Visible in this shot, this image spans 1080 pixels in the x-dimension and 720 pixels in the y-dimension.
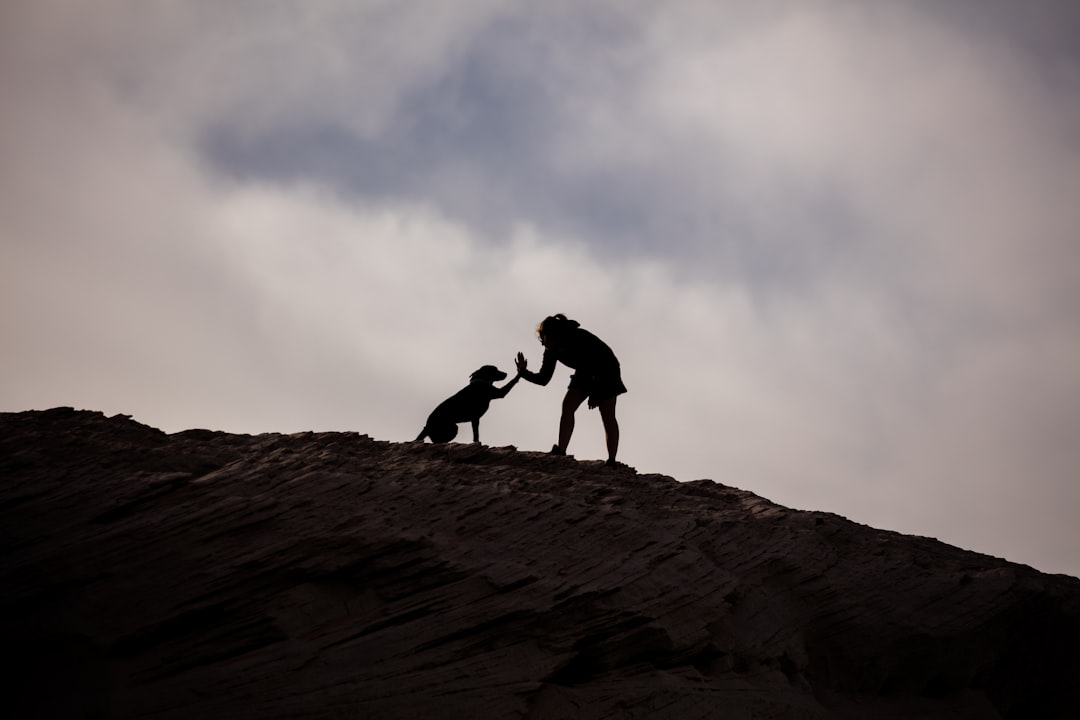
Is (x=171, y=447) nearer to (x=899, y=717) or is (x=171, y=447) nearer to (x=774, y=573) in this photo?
(x=774, y=573)

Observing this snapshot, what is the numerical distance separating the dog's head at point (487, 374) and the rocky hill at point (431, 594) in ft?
7.82

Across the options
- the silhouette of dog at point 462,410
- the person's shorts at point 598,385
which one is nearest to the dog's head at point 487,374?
the silhouette of dog at point 462,410

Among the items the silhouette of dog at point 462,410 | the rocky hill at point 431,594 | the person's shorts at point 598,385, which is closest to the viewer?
the rocky hill at point 431,594

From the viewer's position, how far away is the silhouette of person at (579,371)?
455 inches

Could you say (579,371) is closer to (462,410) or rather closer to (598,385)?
(598,385)

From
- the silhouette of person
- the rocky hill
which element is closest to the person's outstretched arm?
the silhouette of person

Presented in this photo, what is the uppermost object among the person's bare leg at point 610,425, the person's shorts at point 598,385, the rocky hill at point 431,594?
the person's shorts at point 598,385

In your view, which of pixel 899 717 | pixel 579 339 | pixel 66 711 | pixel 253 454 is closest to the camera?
pixel 66 711

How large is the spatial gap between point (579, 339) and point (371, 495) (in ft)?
13.8

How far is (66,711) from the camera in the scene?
6723mm

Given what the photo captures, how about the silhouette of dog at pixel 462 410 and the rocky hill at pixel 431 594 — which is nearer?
the rocky hill at pixel 431 594

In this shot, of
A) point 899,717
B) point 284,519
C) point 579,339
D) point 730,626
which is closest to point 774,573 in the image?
point 730,626

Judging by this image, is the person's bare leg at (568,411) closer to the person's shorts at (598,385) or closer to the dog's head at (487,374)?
the person's shorts at (598,385)

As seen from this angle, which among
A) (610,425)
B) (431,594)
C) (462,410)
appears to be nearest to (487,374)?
(462,410)
